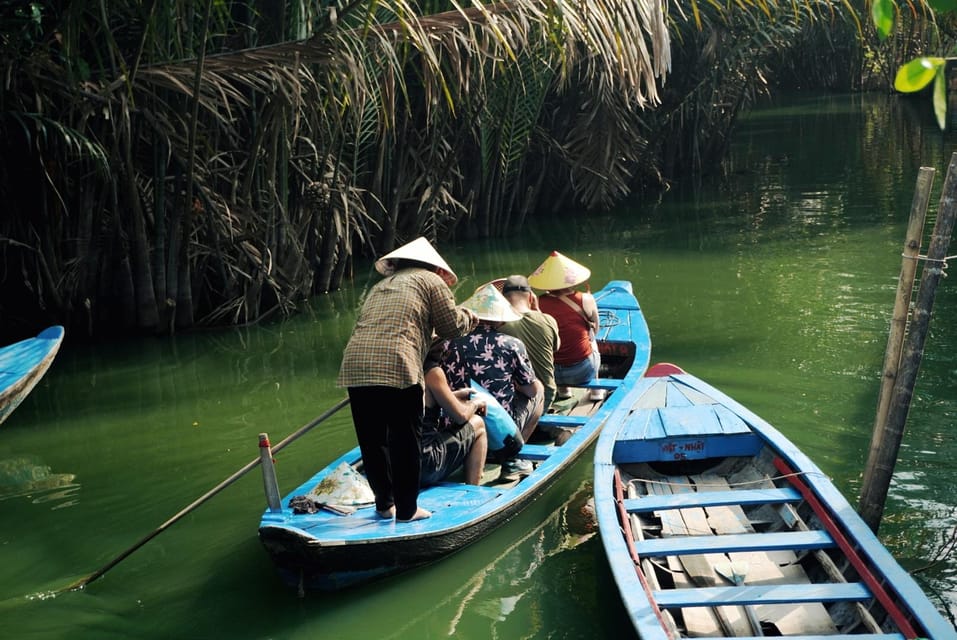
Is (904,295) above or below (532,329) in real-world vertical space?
above

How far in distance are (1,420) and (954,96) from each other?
30.1 m

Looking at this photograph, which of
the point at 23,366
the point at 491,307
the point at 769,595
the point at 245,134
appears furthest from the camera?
the point at 245,134

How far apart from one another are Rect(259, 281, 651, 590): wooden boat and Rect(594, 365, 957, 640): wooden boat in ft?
1.66

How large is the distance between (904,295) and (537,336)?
257 cm

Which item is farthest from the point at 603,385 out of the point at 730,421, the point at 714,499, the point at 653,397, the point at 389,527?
the point at 389,527

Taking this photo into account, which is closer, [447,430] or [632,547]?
[632,547]

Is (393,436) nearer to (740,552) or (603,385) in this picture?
(740,552)

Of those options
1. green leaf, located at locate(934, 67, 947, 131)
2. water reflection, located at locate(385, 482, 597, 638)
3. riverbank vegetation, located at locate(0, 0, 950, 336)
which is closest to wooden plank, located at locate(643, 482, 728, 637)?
water reflection, located at locate(385, 482, 597, 638)

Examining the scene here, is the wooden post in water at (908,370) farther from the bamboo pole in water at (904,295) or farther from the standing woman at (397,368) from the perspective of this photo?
the standing woman at (397,368)

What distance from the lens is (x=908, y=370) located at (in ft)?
16.5

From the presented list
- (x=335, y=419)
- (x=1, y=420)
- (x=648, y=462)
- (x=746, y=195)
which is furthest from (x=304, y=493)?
(x=746, y=195)

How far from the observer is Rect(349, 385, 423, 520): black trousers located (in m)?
5.19

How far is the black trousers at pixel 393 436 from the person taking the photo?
5.19 meters

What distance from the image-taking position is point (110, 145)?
9.84 meters
